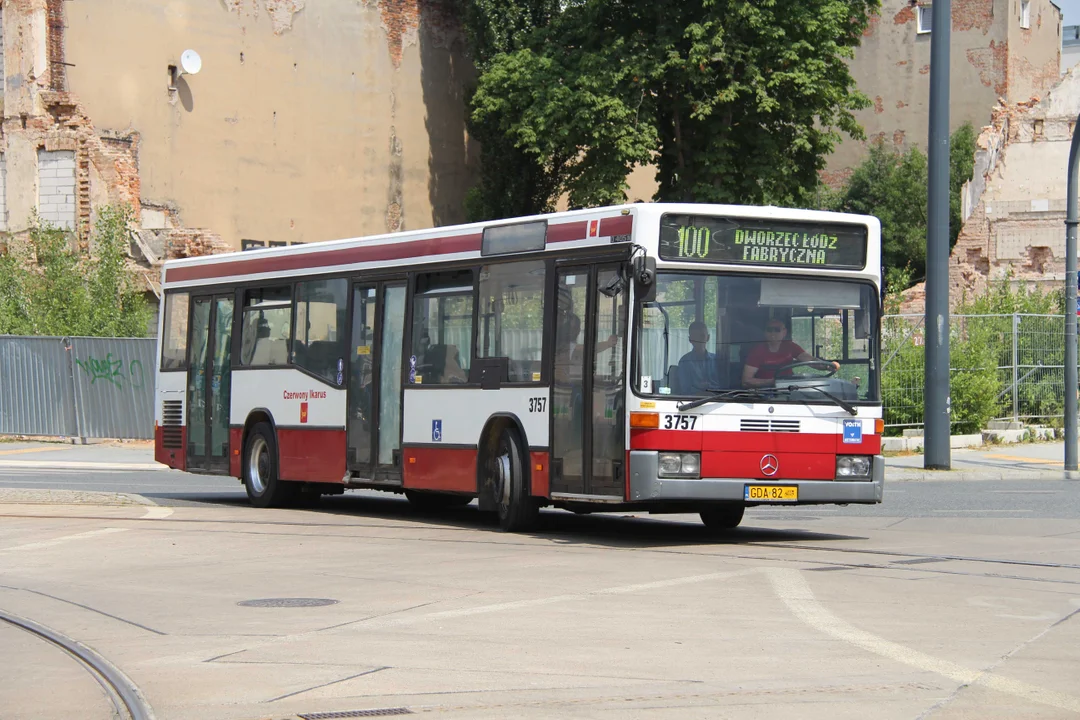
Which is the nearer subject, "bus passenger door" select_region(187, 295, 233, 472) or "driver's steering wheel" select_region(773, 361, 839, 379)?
"driver's steering wheel" select_region(773, 361, 839, 379)

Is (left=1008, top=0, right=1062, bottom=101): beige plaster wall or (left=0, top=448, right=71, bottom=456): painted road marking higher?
(left=1008, top=0, right=1062, bottom=101): beige plaster wall

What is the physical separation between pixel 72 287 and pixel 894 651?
105 ft

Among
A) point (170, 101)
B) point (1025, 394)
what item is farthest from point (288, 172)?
point (1025, 394)

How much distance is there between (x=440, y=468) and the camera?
15.3 metres

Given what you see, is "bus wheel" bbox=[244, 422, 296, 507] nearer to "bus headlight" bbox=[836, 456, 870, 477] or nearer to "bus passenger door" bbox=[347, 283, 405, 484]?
"bus passenger door" bbox=[347, 283, 405, 484]

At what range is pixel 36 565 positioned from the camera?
12250 mm

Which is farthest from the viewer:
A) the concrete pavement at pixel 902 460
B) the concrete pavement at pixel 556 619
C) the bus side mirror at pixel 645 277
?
the concrete pavement at pixel 902 460

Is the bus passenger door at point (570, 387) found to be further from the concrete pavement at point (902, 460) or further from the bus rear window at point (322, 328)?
the concrete pavement at point (902, 460)

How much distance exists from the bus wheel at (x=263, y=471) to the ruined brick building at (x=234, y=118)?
74.3 feet

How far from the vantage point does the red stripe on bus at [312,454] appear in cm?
1673

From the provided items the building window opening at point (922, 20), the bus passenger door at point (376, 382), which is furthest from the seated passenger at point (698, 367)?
the building window opening at point (922, 20)

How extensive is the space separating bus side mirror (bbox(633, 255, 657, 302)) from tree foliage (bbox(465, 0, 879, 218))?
27.6 m

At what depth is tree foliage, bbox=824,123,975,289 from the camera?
199 feet

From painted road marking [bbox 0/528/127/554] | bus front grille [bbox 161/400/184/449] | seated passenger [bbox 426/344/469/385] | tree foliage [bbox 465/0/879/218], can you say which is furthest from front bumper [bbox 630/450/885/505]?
tree foliage [bbox 465/0/879/218]
